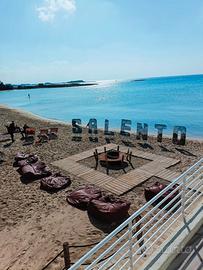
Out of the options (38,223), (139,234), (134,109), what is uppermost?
(139,234)

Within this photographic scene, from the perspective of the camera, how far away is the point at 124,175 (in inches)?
363

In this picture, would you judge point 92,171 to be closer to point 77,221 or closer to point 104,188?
point 104,188

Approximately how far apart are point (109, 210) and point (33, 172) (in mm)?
4273

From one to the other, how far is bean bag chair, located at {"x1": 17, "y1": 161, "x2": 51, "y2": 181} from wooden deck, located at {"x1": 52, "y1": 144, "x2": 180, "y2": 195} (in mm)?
1061

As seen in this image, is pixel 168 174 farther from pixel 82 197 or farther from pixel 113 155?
pixel 82 197

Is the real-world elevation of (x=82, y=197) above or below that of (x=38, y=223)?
above

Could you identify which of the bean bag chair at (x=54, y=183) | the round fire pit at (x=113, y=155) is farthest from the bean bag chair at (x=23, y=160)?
the round fire pit at (x=113, y=155)

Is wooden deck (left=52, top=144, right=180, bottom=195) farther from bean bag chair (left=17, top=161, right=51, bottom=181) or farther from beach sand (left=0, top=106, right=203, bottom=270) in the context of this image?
bean bag chair (left=17, top=161, right=51, bottom=181)

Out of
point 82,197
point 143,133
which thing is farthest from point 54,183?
point 143,133

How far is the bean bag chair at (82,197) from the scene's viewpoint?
700 cm

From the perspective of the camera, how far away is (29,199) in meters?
7.60

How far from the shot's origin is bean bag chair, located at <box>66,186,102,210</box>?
7.00 m

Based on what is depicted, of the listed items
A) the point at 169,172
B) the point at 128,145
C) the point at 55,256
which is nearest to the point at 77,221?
the point at 55,256

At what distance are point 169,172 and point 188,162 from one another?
1772 mm
